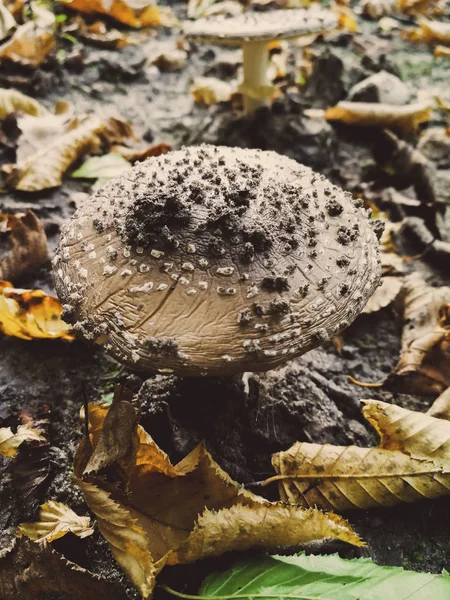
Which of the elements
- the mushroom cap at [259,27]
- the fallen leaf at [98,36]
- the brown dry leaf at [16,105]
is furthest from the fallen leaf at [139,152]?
the fallen leaf at [98,36]

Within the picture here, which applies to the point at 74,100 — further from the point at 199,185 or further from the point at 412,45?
the point at 412,45

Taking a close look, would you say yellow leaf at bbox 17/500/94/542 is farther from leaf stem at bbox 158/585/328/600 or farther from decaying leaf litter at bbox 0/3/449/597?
leaf stem at bbox 158/585/328/600

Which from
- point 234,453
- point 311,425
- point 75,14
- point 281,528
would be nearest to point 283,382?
point 311,425

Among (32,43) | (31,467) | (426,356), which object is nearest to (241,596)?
(31,467)

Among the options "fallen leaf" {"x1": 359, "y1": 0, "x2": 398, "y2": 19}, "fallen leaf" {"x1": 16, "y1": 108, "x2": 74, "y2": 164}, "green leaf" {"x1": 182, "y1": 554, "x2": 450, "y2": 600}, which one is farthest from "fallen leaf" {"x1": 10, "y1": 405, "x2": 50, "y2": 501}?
"fallen leaf" {"x1": 359, "y1": 0, "x2": 398, "y2": 19}

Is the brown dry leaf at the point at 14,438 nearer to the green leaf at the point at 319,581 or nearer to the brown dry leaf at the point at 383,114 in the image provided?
the green leaf at the point at 319,581
